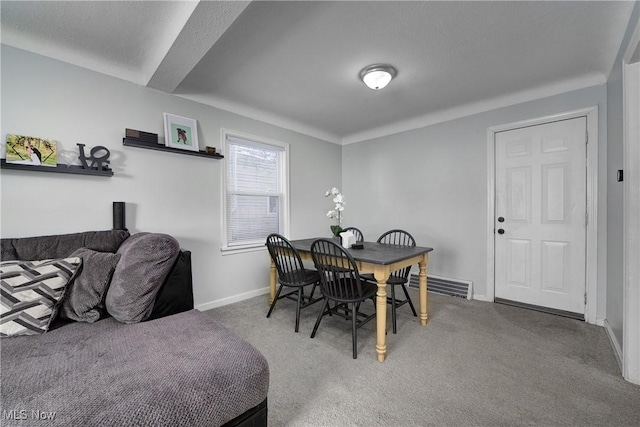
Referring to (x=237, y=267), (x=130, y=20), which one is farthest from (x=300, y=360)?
(x=130, y=20)

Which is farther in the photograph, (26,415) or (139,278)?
(139,278)

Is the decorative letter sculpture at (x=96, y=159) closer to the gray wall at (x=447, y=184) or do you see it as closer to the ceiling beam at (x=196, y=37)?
the ceiling beam at (x=196, y=37)

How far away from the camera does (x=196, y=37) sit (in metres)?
1.73

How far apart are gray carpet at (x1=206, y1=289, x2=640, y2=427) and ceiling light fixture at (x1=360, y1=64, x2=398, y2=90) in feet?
7.42

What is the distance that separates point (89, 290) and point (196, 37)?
1.70 meters

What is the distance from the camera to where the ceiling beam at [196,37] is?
1.48 m

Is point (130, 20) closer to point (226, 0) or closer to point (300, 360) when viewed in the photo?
point (226, 0)

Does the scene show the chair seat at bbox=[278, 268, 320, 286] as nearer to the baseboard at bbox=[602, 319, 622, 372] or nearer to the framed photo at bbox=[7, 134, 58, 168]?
the framed photo at bbox=[7, 134, 58, 168]

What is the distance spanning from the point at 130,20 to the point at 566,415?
11.6 ft

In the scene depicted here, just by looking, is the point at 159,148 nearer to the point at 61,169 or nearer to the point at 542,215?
the point at 61,169

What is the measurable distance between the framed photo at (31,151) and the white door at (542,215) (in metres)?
4.28

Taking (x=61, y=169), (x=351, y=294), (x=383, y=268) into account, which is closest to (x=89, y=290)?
(x=61, y=169)

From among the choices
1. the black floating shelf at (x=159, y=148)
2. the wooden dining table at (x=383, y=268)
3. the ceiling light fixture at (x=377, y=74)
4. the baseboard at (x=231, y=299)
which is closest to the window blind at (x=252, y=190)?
the black floating shelf at (x=159, y=148)

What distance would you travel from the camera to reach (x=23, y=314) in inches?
49.7
